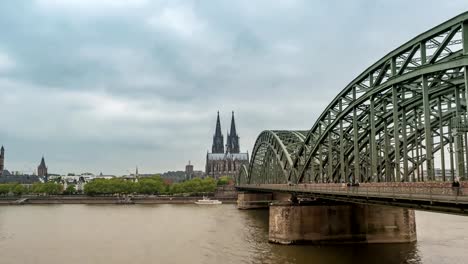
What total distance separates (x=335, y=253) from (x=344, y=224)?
6166 mm

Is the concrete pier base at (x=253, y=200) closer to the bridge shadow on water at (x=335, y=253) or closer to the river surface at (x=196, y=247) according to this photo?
the river surface at (x=196, y=247)

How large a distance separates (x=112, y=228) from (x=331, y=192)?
35.7 metres

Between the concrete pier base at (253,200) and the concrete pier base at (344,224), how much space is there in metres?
63.7

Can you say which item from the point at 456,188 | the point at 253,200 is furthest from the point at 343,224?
the point at 253,200

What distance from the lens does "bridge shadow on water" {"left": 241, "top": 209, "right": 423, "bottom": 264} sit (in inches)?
1416

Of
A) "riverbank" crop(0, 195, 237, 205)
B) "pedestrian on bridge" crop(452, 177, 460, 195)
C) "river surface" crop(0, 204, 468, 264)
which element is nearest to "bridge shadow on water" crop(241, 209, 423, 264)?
"river surface" crop(0, 204, 468, 264)

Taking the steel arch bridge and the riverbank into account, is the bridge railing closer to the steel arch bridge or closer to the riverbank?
the steel arch bridge

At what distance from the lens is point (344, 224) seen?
44406 mm

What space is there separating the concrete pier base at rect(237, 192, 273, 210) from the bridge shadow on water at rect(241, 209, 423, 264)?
62.5 metres

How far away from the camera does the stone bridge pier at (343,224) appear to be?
44.0 m

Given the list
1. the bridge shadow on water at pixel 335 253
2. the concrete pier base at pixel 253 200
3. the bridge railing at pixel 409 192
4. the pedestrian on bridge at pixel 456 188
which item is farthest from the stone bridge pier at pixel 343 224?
the concrete pier base at pixel 253 200

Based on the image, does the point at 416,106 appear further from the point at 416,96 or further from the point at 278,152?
the point at 278,152

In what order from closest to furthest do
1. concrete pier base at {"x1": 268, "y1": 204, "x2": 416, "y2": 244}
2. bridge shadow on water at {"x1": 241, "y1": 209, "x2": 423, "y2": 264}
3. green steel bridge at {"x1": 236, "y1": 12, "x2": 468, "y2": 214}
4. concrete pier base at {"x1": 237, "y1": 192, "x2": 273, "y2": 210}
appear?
green steel bridge at {"x1": 236, "y1": 12, "x2": 468, "y2": 214}, bridge shadow on water at {"x1": 241, "y1": 209, "x2": 423, "y2": 264}, concrete pier base at {"x1": 268, "y1": 204, "x2": 416, "y2": 244}, concrete pier base at {"x1": 237, "y1": 192, "x2": 273, "y2": 210}

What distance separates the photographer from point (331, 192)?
37094 millimetres
